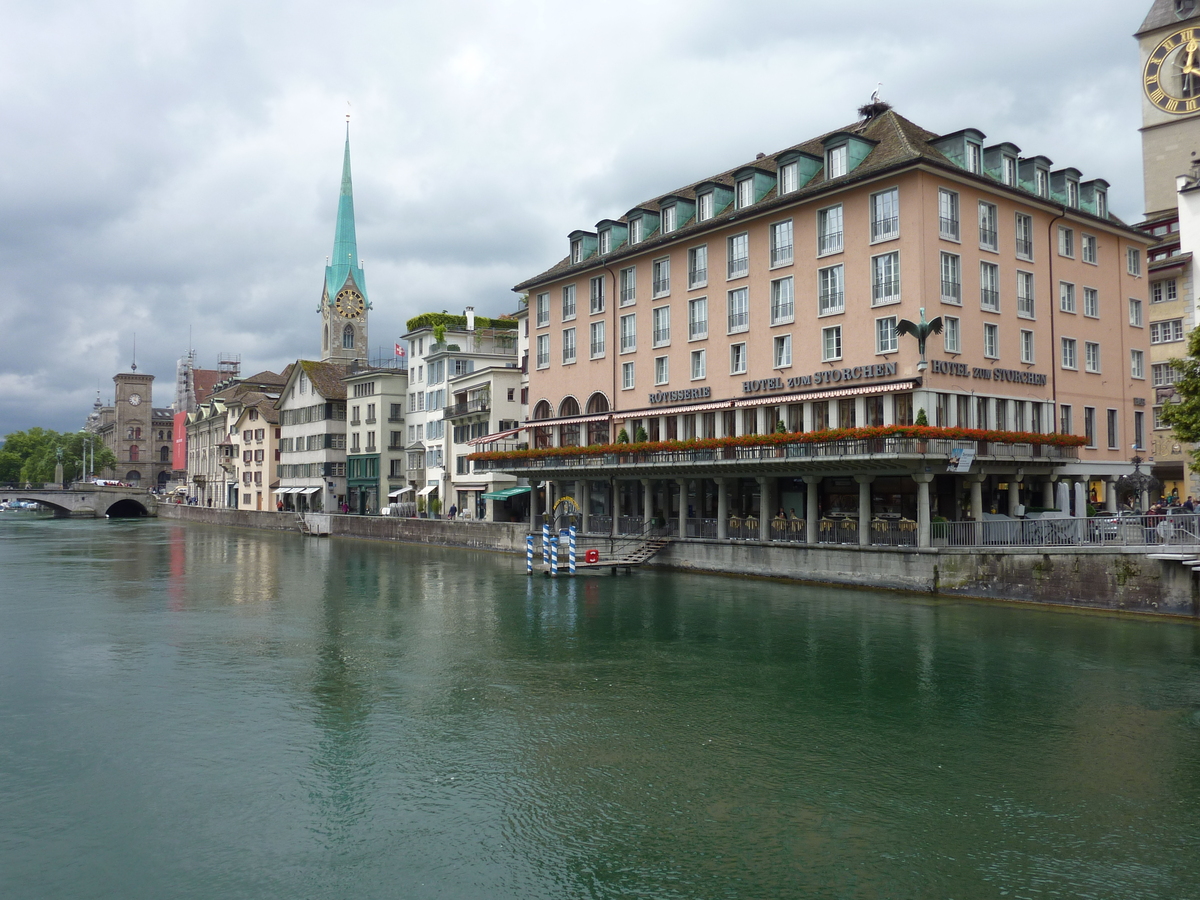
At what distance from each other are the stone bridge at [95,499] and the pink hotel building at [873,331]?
297ft

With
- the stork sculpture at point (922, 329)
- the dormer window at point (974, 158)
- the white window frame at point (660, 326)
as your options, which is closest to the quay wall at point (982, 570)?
the stork sculpture at point (922, 329)

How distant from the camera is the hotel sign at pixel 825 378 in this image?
3850 cm

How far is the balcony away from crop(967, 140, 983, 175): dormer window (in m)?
38.6

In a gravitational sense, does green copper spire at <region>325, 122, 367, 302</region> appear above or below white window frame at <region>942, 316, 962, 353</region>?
above

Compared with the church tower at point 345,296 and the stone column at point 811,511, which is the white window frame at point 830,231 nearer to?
the stone column at point 811,511

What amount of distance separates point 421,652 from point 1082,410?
3339 cm

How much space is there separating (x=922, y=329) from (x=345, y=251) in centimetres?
11432

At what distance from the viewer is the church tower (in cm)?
13488

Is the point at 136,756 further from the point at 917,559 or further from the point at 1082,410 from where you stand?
the point at 1082,410

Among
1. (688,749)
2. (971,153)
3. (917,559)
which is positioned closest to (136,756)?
(688,749)

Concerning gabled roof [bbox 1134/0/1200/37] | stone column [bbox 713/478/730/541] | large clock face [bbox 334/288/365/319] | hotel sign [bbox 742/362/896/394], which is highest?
gabled roof [bbox 1134/0/1200/37]

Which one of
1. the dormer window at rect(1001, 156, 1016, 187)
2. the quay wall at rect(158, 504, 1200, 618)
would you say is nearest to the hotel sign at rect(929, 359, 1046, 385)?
the quay wall at rect(158, 504, 1200, 618)

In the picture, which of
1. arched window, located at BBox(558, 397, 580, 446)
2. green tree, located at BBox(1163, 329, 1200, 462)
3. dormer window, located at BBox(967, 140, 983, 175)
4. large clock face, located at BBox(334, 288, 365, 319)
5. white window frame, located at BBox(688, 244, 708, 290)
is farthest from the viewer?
large clock face, located at BBox(334, 288, 365, 319)

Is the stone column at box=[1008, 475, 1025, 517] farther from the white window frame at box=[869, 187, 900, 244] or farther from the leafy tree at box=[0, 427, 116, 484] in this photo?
the leafy tree at box=[0, 427, 116, 484]
